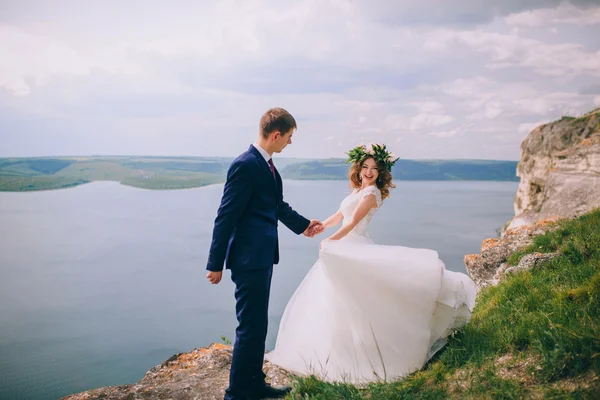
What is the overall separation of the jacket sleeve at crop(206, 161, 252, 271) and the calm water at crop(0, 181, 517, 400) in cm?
2672

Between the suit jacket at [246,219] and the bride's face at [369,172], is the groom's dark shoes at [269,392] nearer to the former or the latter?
the suit jacket at [246,219]

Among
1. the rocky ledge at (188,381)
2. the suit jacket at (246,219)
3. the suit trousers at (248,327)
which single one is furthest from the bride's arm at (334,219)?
the rocky ledge at (188,381)

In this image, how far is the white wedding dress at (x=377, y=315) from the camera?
132 inches

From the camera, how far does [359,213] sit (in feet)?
13.9

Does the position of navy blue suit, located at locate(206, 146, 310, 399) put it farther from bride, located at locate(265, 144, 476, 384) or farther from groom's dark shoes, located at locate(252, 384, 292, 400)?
bride, located at locate(265, 144, 476, 384)

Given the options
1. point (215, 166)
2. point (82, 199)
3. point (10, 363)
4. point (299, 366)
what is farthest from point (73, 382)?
point (215, 166)

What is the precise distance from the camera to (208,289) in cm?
4419

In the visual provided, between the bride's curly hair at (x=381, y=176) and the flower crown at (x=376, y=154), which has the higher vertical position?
the flower crown at (x=376, y=154)

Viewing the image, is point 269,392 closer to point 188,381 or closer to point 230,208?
point 188,381

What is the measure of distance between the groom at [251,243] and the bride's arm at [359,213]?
3.43ft

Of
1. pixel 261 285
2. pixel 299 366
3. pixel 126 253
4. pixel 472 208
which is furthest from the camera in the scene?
pixel 472 208

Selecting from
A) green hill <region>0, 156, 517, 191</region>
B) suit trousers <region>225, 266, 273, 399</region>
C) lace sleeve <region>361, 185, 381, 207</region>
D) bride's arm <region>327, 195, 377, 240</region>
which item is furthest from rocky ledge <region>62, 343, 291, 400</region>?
green hill <region>0, 156, 517, 191</region>

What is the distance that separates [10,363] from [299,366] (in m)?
32.1

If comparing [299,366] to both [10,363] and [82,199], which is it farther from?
[82,199]
